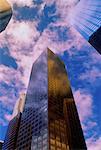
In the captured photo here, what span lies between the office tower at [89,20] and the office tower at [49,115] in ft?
119

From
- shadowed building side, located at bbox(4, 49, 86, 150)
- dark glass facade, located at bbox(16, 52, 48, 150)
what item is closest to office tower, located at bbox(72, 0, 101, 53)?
shadowed building side, located at bbox(4, 49, 86, 150)

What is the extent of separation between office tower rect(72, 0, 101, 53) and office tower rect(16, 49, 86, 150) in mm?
36360

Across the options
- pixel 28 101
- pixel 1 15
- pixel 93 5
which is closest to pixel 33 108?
pixel 28 101

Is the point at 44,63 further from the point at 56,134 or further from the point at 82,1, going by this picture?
the point at 56,134

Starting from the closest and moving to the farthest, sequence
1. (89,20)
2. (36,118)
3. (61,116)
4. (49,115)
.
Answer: (49,115)
(36,118)
(61,116)
(89,20)

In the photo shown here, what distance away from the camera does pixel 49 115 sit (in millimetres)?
123125

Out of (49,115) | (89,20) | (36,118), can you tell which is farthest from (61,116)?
(89,20)

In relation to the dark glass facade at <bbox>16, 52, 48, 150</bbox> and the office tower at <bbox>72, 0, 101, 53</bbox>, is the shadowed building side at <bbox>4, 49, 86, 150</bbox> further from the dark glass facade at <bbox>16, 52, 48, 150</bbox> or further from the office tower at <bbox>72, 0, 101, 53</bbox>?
the office tower at <bbox>72, 0, 101, 53</bbox>

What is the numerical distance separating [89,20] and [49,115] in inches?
2104

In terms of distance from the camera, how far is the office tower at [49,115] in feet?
372

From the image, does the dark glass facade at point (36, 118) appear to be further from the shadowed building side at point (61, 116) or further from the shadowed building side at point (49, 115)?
the shadowed building side at point (61, 116)

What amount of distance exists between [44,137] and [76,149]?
100ft

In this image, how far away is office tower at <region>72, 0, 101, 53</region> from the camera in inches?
4528

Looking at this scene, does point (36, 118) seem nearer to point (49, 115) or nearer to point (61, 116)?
point (49, 115)
